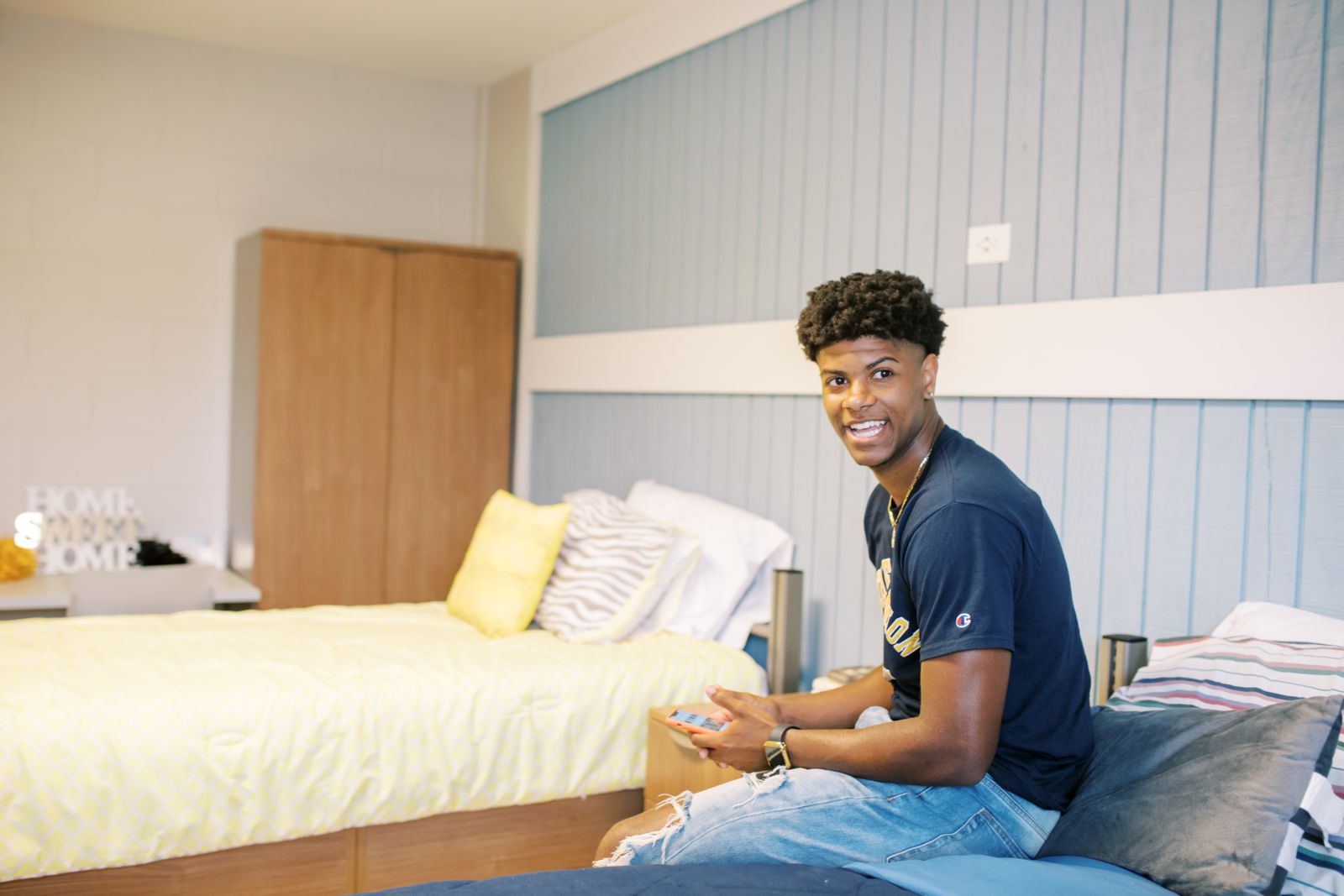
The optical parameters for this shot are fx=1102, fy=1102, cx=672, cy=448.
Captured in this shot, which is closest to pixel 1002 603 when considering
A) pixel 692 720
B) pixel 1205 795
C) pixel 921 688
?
pixel 921 688

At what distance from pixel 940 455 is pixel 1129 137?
0.92 m

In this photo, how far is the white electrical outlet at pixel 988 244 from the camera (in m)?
2.42

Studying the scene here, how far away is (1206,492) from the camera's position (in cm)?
205

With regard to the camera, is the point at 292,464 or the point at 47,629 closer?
the point at 47,629

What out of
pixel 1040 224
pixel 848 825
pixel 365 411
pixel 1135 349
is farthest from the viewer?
pixel 365 411

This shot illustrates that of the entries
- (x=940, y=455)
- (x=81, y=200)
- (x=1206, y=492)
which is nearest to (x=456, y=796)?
(x=940, y=455)

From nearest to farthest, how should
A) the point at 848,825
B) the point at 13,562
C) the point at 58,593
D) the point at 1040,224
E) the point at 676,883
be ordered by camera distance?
the point at 676,883
the point at 848,825
the point at 1040,224
the point at 58,593
the point at 13,562

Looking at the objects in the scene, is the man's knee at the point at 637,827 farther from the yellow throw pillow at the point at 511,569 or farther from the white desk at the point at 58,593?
the white desk at the point at 58,593

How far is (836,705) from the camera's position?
1974 mm

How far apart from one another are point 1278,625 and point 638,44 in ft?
9.01

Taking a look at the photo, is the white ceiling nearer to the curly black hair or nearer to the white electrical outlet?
the white electrical outlet

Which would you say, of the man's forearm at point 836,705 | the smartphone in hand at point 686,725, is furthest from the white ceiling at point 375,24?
the man's forearm at point 836,705

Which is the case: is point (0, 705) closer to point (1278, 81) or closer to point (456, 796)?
point (456, 796)

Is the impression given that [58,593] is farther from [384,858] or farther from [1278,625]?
[1278,625]
